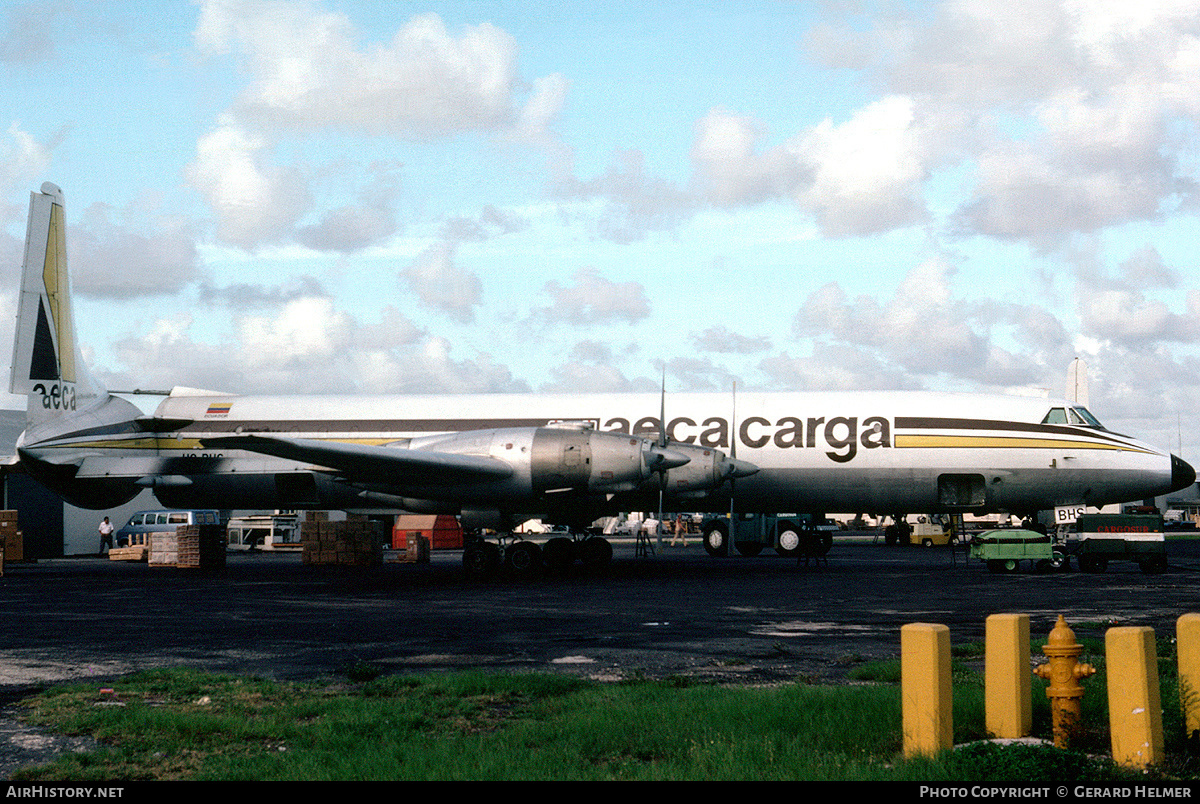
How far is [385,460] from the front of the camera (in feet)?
75.4

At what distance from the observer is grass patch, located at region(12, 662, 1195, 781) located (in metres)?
6.65

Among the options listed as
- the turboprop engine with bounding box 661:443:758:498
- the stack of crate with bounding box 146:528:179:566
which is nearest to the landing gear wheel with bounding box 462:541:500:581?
the turboprop engine with bounding box 661:443:758:498

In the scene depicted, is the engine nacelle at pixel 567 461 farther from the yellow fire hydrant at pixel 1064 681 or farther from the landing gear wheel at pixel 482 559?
A: the yellow fire hydrant at pixel 1064 681

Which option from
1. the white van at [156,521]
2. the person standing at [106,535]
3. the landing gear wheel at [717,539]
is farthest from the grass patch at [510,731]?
the person standing at [106,535]

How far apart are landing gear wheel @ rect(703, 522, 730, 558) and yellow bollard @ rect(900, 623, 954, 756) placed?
33.0m

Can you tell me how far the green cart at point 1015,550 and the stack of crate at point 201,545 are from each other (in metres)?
22.2

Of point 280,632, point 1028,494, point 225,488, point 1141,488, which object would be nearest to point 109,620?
point 280,632

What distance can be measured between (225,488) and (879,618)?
67.2 feet

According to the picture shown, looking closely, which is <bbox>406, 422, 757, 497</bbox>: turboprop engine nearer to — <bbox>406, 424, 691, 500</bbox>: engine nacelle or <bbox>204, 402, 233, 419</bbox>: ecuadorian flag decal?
<bbox>406, 424, 691, 500</bbox>: engine nacelle

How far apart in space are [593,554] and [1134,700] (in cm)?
2243

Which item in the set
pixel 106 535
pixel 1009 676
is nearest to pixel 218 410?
pixel 106 535

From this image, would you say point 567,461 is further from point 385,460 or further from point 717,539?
point 717,539

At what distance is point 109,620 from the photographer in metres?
16.5
